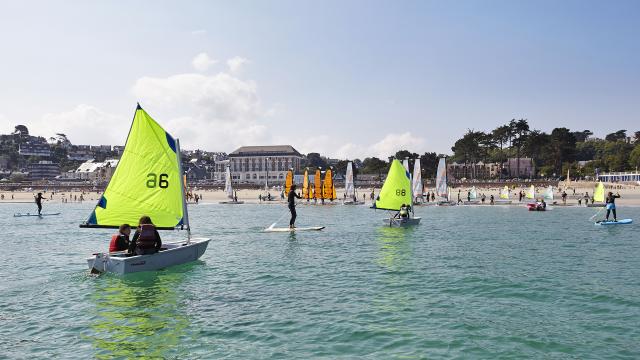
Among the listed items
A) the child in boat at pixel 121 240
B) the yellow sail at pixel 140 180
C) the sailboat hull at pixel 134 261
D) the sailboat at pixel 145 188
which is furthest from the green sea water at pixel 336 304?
the yellow sail at pixel 140 180

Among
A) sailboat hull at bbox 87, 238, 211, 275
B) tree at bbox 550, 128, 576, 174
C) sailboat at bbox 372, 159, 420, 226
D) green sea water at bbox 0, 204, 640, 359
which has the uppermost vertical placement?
tree at bbox 550, 128, 576, 174

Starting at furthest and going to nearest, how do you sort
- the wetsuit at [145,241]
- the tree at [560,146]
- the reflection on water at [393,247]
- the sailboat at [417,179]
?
the tree at [560,146], the sailboat at [417,179], the reflection on water at [393,247], the wetsuit at [145,241]

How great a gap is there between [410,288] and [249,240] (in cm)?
1792

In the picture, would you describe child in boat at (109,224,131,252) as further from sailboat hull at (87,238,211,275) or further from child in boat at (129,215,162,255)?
sailboat hull at (87,238,211,275)

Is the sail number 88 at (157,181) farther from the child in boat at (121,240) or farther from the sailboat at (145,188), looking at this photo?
the child in boat at (121,240)

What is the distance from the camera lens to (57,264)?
77.4ft

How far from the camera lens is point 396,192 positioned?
40125 mm

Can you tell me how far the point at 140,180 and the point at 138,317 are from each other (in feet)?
26.1

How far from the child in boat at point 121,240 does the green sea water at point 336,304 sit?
4.60ft

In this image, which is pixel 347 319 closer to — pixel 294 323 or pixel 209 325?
pixel 294 323

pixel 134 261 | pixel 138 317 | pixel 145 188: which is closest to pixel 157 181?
pixel 145 188

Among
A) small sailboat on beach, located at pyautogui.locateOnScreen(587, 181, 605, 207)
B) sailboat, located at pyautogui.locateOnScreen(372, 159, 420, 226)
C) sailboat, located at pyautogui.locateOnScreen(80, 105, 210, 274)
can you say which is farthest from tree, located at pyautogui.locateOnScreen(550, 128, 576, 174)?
sailboat, located at pyautogui.locateOnScreen(80, 105, 210, 274)

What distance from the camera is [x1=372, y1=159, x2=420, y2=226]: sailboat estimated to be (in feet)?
130

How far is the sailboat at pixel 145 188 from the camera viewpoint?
65.3 ft
